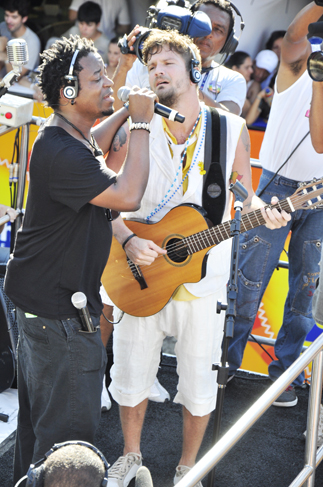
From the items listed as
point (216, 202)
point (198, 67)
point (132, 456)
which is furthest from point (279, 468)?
point (198, 67)

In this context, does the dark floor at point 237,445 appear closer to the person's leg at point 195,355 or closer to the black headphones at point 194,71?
the person's leg at point 195,355

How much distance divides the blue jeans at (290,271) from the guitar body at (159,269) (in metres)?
0.85

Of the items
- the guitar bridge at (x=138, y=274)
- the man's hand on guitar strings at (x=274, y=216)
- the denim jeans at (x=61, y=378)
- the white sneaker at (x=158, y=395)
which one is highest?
the man's hand on guitar strings at (x=274, y=216)

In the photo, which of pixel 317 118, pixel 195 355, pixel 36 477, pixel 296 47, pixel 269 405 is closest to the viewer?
pixel 36 477

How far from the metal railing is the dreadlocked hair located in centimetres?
136

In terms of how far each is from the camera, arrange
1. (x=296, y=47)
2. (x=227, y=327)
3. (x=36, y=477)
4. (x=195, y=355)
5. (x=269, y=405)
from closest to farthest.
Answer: (x=36, y=477) < (x=269, y=405) < (x=227, y=327) < (x=195, y=355) < (x=296, y=47)

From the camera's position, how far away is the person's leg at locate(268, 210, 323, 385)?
3.37 meters

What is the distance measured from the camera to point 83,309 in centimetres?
210

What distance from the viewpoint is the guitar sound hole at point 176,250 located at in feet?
8.82

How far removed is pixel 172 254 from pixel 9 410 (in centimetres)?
141

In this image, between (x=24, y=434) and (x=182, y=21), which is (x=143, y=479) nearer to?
(x=24, y=434)

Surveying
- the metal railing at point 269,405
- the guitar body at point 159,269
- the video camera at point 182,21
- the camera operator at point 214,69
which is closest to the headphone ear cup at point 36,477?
the metal railing at point 269,405

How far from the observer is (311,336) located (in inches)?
156

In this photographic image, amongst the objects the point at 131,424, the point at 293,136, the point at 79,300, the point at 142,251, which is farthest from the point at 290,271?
the point at 79,300
